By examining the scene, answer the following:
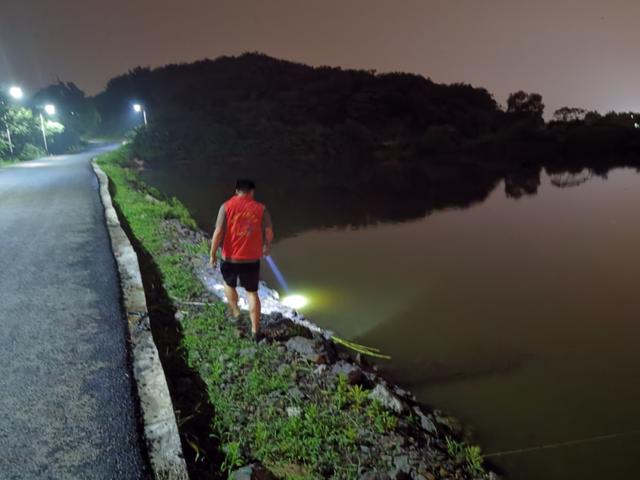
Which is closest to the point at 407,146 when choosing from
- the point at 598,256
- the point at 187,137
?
the point at 187,137

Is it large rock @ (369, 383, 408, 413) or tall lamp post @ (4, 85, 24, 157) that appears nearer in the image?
large rock @ (369, 383, 408, 413)

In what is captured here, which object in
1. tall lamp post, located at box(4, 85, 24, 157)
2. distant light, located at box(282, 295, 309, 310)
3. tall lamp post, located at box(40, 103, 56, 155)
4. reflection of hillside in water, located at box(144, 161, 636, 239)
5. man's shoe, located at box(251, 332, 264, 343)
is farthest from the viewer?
tall lamp post, located at box(40, 103, 56, 155)

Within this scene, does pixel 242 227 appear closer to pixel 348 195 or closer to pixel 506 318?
pixel 506 318

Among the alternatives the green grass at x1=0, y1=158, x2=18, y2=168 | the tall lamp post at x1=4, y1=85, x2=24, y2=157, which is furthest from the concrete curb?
the tall lamp post at x1=4, y1=85, x2=24, y2=157

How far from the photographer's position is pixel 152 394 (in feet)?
12.4

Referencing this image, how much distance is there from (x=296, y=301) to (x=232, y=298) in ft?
13.9

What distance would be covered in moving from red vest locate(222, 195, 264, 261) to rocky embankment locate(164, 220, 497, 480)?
45.1 inches

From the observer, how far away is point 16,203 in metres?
11.6

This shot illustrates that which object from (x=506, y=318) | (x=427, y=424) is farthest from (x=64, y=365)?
(x=506, y=318)

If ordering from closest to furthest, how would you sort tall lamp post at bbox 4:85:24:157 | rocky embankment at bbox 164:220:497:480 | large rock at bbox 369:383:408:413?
rocky embankment at bbox 164:220:497:480 → large rock at bbox 369:383:408:413 → tall lamp post at bbox 4:85:24:157

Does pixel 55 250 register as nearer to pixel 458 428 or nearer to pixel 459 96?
pixel 458 428

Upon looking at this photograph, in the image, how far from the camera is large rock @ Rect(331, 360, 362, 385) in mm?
5059

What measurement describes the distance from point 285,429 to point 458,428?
8.81 ft

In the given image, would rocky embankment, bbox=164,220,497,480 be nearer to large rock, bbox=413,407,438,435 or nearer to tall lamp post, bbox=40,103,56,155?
large rock, bbox=413,407,438,435
